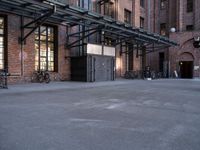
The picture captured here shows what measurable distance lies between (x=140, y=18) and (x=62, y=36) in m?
18.7

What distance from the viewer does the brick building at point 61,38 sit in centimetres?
1748

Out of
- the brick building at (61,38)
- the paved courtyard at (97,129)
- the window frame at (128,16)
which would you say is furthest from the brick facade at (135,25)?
the paved courtyard at (97,129)

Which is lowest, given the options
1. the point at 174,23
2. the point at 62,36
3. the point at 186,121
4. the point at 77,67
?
the point at 186,121

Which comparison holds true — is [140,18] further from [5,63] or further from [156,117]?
[156,117]

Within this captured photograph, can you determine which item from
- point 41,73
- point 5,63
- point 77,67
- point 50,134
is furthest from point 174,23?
point 50,134

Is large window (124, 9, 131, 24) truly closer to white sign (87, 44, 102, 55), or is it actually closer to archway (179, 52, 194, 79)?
archway (179, 52, 194, 79)

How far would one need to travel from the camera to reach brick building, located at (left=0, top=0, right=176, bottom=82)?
688 inches

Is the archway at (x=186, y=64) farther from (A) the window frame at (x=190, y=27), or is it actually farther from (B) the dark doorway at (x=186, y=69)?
(A) the window frame at (x=190, y=27)

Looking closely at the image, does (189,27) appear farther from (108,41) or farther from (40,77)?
(40,77)

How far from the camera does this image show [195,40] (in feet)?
118

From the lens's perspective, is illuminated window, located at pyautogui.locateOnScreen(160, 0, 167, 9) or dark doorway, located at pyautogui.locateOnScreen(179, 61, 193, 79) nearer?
dark doorway, located at pyautogui.locateOnScreen(179, 61, 193, 79)

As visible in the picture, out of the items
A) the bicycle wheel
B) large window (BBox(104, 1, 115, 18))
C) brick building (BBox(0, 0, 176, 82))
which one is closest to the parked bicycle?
the bicycle wheel

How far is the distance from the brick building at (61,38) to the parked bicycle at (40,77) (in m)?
0.36

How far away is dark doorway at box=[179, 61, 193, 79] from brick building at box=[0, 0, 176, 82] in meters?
9.24
